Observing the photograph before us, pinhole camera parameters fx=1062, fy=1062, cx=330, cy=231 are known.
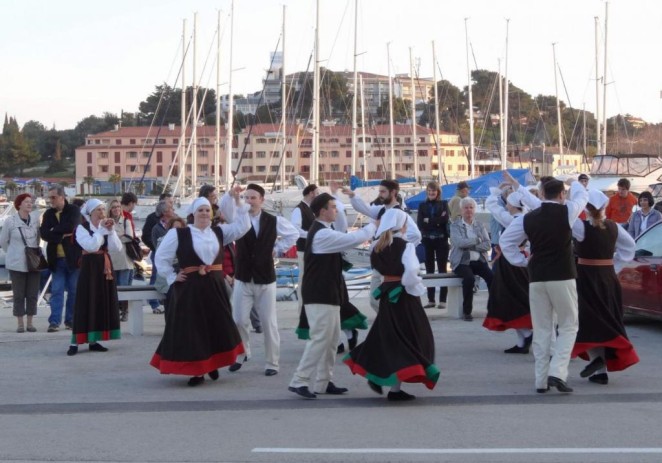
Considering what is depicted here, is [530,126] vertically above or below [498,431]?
above

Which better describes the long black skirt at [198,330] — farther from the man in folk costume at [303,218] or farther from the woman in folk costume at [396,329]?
the man in folk costume at [303,218]

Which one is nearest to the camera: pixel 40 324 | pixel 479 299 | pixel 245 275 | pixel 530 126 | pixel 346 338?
pixel 245 275

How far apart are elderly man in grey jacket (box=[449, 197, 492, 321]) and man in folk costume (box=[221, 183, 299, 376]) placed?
4.19m

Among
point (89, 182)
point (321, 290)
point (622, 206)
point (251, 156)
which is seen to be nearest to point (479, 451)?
point (321, 290)

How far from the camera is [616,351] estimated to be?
996cm

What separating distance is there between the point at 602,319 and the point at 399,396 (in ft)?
7.11

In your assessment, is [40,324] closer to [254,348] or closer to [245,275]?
[254,348]

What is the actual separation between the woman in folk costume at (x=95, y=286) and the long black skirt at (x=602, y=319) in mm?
5449

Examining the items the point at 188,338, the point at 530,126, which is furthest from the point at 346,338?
the point at 530,126

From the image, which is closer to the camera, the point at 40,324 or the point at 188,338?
the point at 188,338

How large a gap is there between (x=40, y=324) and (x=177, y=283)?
562 centimetres

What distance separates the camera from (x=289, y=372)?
1112cm

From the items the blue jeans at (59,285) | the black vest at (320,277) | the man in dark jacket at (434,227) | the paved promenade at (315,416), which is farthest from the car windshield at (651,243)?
the blue jeans at (59,285)

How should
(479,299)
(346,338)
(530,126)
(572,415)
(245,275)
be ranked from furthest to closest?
(530,126)
(479,299)
(346,338)
(245,275)
(572,415)
